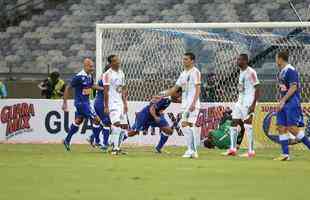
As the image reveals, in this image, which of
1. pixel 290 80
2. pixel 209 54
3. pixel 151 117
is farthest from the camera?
pixel 209 54

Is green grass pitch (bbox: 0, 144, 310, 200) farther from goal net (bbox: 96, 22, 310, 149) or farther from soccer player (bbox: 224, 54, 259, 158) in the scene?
goal net (bbox: 96, 22, 310, 149)

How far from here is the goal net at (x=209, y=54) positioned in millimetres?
23422

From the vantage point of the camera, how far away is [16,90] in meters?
29.3

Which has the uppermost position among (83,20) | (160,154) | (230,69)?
(83,20)

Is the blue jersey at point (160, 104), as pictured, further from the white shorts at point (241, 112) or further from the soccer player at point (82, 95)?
the white shorts at point (241, 112)

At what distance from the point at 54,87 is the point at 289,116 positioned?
440 inches

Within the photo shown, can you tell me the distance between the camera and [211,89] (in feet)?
78.0

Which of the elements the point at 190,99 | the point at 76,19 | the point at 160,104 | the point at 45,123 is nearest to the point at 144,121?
the point at 160,104

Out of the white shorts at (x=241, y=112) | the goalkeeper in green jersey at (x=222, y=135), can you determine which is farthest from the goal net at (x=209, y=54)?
the white shorts at (x=241, y=112)

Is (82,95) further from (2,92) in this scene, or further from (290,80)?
(2,92)

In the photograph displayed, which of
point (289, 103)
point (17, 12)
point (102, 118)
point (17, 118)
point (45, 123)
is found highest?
point (17, 12)

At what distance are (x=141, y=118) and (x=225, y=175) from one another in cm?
705

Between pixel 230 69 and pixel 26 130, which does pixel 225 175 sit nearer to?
pixel 230 69

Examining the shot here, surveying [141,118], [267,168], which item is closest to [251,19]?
[141,118]
